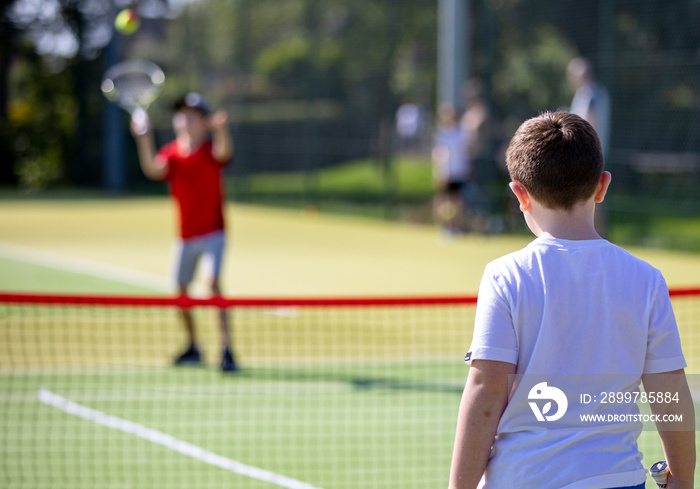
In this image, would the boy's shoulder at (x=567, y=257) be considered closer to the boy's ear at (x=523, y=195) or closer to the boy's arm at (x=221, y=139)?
the boy's ear at (x=523, y=195)

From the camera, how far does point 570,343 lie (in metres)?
2.02

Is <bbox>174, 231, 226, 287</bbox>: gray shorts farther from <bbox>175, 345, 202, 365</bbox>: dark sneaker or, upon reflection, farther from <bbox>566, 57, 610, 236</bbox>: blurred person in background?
<bbox>566, 57, 610, 236</bbox>: blurred person in background

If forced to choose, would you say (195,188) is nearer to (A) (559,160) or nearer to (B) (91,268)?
(A) (559,160)

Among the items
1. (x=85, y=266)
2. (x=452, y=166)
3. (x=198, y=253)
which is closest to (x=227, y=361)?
(x=198, y=253)

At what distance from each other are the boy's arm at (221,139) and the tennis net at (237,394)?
123 centimetres

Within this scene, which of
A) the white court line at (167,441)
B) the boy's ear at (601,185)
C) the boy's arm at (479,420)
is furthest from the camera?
the white court line at (167,441)

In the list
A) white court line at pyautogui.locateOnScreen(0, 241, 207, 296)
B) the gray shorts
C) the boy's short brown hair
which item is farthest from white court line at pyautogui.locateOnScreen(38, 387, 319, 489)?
white court line at pyautogui.locateOnScreen(0, 241, 207, 296)

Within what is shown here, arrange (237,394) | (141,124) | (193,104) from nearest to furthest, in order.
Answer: (237,394), (193,104), (141,124)

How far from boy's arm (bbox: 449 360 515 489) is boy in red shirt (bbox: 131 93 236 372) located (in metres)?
5.35

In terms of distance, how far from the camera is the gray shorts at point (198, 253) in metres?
7.32

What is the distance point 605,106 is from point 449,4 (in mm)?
4449

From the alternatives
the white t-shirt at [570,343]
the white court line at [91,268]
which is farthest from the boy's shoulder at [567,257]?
the white court line at [91,268]

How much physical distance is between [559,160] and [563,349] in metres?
0.40

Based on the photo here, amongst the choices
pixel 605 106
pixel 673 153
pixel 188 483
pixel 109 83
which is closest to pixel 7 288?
pixel 109 83
